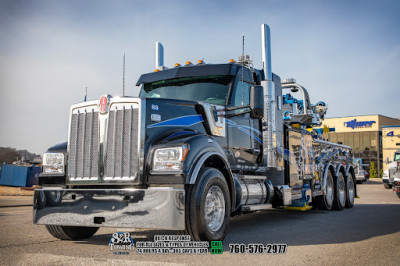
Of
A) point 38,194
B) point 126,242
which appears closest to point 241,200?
point 126,242

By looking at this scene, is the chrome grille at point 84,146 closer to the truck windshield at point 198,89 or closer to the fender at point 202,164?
the fender at point 202,164

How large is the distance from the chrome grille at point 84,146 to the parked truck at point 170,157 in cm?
1

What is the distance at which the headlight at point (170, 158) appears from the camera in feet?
16.4

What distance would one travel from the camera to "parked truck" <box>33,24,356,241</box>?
4965 millimetres

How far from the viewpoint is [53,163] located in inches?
228

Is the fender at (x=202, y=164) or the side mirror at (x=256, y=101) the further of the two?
the side mirror at (x=256, y=101)

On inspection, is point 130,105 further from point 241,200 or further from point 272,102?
point 272,102

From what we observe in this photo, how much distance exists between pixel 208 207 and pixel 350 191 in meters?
8.35

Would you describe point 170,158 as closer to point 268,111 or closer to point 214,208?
point 214,208

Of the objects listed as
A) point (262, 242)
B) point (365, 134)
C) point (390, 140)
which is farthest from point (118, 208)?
point (365, 134)

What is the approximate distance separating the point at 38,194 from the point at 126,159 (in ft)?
4.37

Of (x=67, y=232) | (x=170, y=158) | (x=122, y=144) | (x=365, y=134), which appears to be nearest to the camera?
(x=170, y=158)

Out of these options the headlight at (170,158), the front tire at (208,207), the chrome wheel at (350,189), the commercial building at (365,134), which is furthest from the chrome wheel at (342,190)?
the commercial building at (365,134)

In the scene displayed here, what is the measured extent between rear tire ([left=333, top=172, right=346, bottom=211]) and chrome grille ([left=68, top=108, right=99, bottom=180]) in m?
7.97
